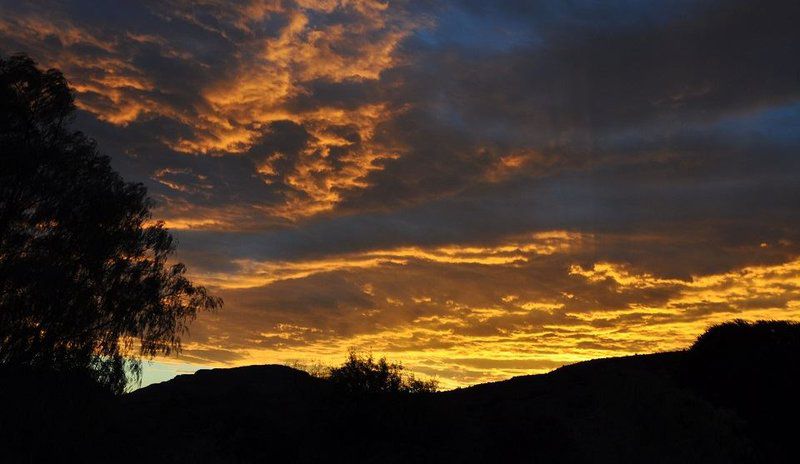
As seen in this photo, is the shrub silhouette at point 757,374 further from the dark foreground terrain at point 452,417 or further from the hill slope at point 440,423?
the hill slope at point 440,423

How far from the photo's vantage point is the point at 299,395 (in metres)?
33.3

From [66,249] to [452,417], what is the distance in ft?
59.5

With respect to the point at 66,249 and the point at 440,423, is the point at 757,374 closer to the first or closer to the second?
the point at 440,423

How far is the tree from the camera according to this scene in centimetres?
2617

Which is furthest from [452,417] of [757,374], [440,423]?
[757,374]

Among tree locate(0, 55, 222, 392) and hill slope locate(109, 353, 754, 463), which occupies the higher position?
tree locate(0, 55, 222, 392)

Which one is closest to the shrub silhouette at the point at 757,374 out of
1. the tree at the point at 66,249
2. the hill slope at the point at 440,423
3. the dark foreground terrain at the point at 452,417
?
the dark foreground terrain at the point at 452,417

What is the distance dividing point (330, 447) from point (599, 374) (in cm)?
1422

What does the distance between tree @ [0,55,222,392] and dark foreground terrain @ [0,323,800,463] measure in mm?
1778

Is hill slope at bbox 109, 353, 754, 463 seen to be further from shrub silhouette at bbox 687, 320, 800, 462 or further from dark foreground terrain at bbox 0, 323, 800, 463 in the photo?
shrub silhouette at bbox 687, 320, 800, 462

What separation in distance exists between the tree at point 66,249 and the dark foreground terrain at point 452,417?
1778mm

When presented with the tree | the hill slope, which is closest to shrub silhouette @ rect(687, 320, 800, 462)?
the hill slope

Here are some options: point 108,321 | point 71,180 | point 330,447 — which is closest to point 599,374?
point 330,447

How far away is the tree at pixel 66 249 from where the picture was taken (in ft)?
85.9
